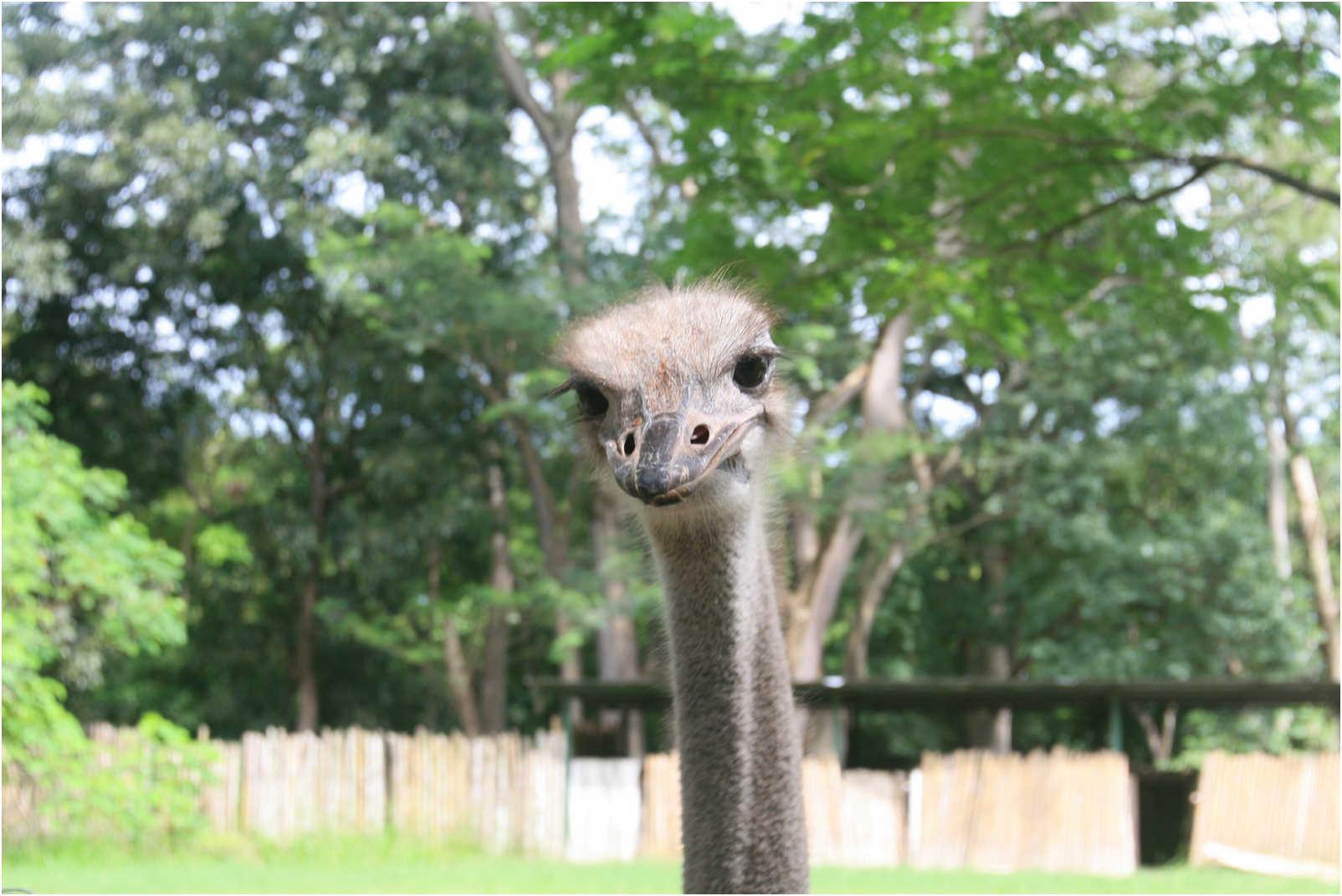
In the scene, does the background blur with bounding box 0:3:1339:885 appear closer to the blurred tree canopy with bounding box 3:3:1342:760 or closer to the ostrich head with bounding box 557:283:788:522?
the blurred tree canopy with bounding box 3:3:1342:760

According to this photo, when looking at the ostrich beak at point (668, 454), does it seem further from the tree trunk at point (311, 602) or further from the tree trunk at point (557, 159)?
the tree trunk at point (311, 602)

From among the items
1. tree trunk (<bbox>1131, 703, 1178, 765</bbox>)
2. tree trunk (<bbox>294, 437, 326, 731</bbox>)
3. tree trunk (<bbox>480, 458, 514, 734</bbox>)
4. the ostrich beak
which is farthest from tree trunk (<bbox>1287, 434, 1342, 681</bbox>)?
the ostrich beak

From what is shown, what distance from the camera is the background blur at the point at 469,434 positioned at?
627 inches

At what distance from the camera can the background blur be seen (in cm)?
1593

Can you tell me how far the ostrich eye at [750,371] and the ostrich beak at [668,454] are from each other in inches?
5.2

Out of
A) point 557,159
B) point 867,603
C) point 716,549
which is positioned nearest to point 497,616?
point 867,603

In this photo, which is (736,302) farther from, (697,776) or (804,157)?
(804,157)

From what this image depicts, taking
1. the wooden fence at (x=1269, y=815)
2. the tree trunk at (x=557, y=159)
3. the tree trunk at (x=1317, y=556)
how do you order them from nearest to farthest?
1. the wooden fence at (x=1269, y=815)
2. the tree trunk at (x=557, y=159)
3. the tree trunk at (x=1317, y=556)

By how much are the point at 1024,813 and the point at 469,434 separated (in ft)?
28.2

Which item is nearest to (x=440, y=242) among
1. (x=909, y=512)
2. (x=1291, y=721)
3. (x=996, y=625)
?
(x=909, y=512)

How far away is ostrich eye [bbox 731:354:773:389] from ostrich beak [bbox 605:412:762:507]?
13cm

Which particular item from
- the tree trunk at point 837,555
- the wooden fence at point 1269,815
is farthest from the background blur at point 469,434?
the wooden fence at point 1269,815

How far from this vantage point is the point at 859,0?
5.21 meters

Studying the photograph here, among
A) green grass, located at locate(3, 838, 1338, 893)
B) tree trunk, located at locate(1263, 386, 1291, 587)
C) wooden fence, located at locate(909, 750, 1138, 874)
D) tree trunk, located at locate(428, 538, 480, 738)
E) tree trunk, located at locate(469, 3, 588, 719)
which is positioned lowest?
green grass, located at locate(3, 838, 1338, 893)
